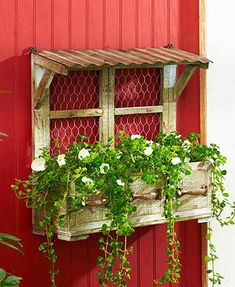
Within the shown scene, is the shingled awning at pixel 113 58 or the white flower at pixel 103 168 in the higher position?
the shingled awning at pixel 113 58

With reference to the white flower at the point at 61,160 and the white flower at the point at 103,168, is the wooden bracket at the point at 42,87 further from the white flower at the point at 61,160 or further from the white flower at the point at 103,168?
the white flower at the point at 103,168

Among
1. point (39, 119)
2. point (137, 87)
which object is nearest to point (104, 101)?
point (137, 87)

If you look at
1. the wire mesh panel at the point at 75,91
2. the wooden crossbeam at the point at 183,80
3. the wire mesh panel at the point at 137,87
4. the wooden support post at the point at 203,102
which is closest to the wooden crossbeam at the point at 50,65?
the wire mesh panel at the point at 75,91

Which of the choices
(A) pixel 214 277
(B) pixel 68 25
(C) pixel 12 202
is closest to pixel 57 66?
(B) pixel 68 25

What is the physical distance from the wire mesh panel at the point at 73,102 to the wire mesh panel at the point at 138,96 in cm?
15

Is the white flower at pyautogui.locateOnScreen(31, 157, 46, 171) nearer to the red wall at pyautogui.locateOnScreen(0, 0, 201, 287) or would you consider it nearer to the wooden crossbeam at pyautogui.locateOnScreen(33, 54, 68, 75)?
the red wall at pyautogui.locateOnScreen(0, 0, 201, 287)

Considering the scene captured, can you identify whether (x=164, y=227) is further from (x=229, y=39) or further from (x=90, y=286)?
(x=229, y=39)

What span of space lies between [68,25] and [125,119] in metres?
0.57

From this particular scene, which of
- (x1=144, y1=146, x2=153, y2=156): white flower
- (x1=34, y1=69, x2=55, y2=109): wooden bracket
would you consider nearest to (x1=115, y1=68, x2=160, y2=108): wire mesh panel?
(x1=144, y1=146, x2=153, y2=156): white flower

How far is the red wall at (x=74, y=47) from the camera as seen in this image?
4770 millimetres

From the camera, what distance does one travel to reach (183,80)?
5.28 m

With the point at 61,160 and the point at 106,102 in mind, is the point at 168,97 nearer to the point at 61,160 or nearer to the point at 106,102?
the point at 106,102

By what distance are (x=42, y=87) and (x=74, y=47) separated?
0.33 m

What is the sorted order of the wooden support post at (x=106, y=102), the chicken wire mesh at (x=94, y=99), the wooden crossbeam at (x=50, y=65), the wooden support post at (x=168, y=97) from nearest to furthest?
the wooden crossbeam at (x=50, y=65) < the chicken wire mesh at (x=94, y=99) < the wooden support post at (x=106, y=102) < the wooden support post at (x=168, y=97)
